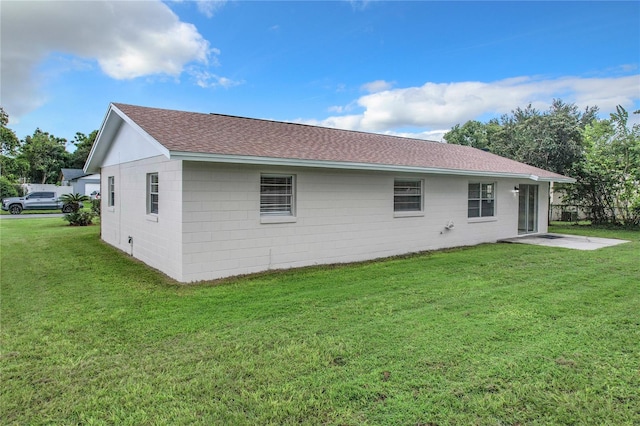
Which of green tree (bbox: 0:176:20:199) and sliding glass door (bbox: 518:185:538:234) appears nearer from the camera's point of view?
sliding glass door (bbox: 518:185:538:234)

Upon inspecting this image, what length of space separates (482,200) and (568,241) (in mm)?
3285

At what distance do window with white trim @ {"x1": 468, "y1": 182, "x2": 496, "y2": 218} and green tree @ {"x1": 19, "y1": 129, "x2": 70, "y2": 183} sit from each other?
51.2m

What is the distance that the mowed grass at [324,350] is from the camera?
9.29 ft

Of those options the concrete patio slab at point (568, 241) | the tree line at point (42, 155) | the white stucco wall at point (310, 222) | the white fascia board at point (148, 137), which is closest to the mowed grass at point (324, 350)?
the white stucco wall at point (310, 222)

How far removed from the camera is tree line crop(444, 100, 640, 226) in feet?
54.2

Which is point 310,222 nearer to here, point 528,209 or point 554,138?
point 528,209

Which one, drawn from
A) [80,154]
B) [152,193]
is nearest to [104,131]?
[152,193]

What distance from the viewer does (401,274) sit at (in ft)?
24.9

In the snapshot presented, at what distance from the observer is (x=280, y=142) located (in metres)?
8.96

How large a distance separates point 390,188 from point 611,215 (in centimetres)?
1481

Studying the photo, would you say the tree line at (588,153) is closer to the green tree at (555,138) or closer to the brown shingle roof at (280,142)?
the green tree at (555,138)

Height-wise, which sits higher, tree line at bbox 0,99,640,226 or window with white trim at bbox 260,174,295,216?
tree line at bbox 0,99,640,226

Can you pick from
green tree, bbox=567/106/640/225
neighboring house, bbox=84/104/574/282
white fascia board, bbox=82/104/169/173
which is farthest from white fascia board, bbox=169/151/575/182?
green tree, bbox=567/106/640/225

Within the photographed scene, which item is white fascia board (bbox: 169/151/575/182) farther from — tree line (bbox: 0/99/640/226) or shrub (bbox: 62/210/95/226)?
shrub (bbox: 62/210/95/226)
